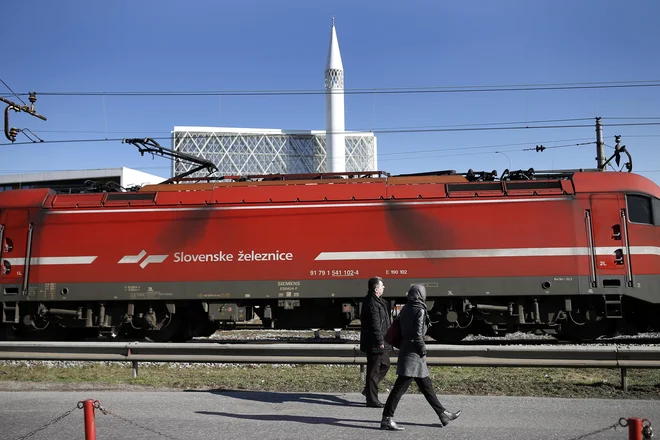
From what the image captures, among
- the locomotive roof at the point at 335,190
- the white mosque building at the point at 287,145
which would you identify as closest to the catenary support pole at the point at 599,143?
the locomotive roof at the point at 335,190

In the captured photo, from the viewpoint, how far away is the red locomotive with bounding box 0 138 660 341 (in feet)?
42.3

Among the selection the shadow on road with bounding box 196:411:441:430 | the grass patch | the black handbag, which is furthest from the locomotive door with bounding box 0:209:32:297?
the black handbag

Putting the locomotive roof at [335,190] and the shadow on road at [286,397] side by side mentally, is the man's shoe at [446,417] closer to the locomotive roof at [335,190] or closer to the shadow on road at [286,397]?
the shadow on road at [286,397]

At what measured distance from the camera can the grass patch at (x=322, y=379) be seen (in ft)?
28.1

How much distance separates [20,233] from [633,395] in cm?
1368

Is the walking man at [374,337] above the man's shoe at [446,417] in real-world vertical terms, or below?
above

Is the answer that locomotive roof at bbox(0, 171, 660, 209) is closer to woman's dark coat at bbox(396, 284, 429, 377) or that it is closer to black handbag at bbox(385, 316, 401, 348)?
black handbag at bbox(385, 316, 401, 348)

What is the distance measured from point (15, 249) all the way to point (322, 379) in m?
9.23

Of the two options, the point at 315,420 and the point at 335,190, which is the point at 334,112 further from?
the point at 315,420

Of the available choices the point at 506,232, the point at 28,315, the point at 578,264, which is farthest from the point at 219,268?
the point at 578,264

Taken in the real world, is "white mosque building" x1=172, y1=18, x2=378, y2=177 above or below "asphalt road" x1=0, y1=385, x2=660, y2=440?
above

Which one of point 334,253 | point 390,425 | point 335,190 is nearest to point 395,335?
point 390,425

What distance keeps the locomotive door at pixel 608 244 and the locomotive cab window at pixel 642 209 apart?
0.26 metres

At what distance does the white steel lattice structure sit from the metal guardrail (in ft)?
214
